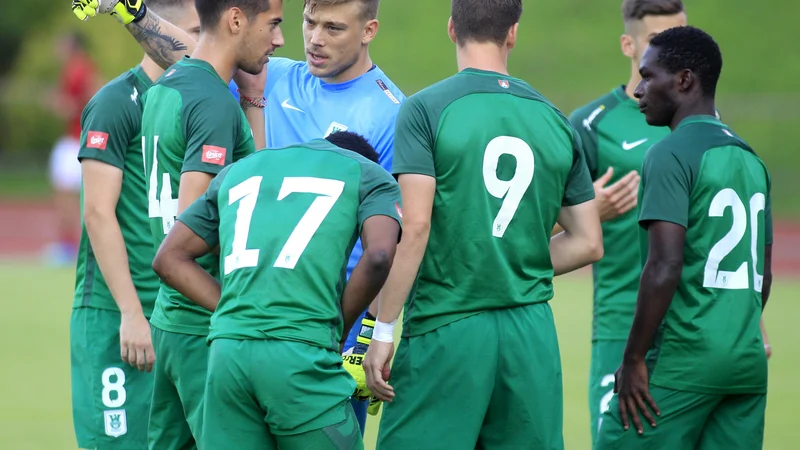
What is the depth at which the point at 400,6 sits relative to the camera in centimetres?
3256

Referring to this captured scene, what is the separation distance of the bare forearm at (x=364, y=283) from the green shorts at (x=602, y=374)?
2.34 m

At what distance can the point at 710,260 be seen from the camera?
4621 mm

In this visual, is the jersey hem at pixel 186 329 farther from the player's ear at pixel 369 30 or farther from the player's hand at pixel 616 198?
the player's hand at pixel 616 198

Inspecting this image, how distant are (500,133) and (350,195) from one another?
2.57ft

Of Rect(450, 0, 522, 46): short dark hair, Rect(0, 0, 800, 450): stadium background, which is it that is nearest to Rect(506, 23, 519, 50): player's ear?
Rect(450, 0, 522, 46): short dark hair

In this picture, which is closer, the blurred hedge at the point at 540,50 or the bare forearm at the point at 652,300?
the bare forearm at the point at 652,300

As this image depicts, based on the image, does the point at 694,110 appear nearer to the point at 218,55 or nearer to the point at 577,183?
the point at 577,183

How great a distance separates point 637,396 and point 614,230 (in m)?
1.64

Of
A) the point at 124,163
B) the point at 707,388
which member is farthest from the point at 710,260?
the point at 124,163

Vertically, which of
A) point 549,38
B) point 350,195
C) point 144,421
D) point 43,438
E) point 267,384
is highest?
point 549,38

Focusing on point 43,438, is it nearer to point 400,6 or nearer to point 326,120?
point 326,120

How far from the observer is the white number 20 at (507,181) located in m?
4.50

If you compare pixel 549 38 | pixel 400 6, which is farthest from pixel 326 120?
pixel 400 6

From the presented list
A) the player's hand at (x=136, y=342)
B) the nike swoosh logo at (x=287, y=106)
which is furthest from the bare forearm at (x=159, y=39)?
the player's hand at (x=136, y=342)
